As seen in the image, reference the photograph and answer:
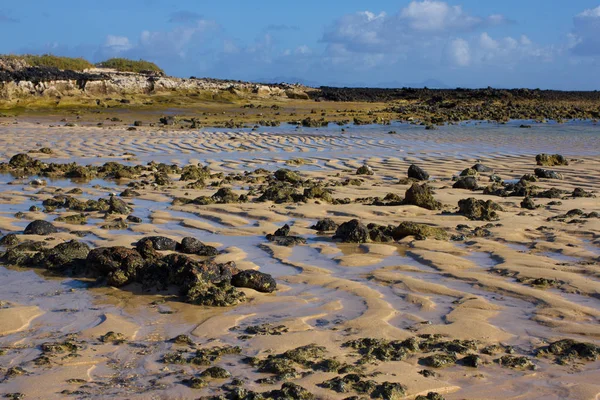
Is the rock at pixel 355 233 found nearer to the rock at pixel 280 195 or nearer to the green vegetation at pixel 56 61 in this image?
the rock at pixel 280 195

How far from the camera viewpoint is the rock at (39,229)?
6957 millimetres

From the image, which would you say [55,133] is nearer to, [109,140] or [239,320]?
[109,140]

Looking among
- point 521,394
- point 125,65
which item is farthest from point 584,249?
point 125,65

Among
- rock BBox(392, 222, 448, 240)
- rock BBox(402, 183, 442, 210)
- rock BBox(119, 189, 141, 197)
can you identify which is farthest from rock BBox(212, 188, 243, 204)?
rock BBox(392, 222, 448, 240)

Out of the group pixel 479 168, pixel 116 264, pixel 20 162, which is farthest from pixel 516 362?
pixel 20 162

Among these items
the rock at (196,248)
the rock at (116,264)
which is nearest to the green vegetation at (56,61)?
the rock at (196,248)

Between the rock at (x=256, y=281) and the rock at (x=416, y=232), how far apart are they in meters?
2.01

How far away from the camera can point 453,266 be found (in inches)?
235

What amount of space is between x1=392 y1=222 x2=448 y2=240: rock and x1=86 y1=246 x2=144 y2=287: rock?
262 centimetres

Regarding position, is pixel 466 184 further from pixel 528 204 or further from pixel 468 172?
pixel 528 204

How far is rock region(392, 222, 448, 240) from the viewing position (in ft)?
22.5

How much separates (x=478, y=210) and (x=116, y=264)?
14.1 feet

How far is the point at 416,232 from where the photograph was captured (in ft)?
22.4

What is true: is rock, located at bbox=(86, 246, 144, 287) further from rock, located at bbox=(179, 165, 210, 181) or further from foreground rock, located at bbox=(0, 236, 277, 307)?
rock, located at bbox=(179, 165, 210, 181)
